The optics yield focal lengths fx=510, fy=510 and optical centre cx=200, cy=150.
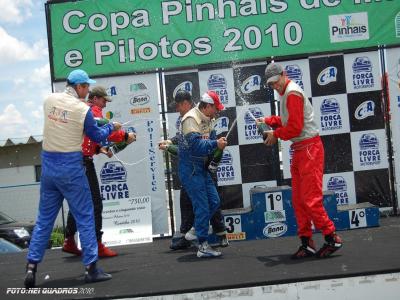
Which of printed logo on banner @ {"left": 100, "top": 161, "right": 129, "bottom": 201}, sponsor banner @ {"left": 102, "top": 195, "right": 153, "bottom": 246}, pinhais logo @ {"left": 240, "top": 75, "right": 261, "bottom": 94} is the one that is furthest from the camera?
printed logo on banner @ {"left": 100, "top": 161, "right": 129, "bottom": 201}

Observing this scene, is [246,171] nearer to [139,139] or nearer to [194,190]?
[139,139]

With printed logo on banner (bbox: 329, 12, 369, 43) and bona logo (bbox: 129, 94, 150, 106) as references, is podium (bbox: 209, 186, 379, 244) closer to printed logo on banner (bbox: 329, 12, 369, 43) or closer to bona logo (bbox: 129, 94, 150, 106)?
bona logo (bbox: 129, 94, 150, 106)

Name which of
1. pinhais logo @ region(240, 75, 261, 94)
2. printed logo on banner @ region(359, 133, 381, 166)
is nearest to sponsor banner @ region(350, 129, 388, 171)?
printed logo on banner @ region(359, 133, 381, 166)

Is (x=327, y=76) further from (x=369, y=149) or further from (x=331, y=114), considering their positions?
(x=369, y=149)

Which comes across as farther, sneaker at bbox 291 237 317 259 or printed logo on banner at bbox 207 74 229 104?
printed logo on banner at bbox 207 74 229 104

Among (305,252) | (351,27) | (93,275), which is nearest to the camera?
(93,275)

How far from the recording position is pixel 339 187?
6691mm

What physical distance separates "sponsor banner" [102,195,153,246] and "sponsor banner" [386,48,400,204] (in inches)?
129

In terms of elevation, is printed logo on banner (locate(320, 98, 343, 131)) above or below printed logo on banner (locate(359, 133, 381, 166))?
above

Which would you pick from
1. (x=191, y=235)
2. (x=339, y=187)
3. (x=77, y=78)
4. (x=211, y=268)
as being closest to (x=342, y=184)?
(x=339, y=187)

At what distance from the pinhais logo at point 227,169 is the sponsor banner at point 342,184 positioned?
48.1 inches

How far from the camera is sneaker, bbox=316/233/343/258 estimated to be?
4223 mm

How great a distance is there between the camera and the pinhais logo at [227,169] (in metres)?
6.70

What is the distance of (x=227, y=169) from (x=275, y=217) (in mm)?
1070
